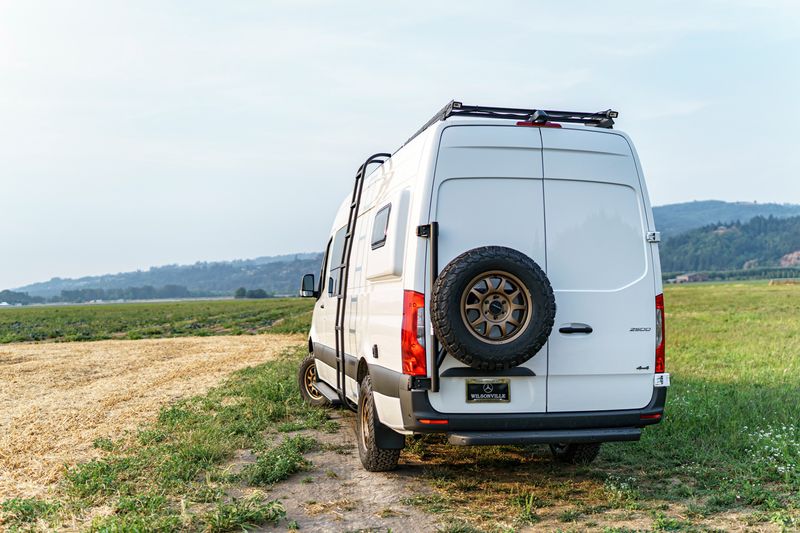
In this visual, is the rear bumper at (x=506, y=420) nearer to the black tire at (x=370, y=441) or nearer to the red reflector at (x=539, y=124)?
the black tire at (x=370, y=441)

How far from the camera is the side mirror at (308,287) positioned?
1073 centimetres

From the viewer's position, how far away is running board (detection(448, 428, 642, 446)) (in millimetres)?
5570

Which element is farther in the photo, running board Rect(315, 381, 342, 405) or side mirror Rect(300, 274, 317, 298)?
side mirror Rect(300, 274, 317, 298)

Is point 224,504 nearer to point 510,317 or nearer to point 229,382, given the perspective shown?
point 510,317

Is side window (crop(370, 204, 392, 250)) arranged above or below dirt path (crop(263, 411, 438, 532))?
above

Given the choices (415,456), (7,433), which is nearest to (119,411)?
(7,433)

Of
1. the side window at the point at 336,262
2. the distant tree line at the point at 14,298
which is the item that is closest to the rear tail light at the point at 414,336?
the side window at the point at 336,262

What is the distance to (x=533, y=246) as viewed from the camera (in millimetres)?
5863

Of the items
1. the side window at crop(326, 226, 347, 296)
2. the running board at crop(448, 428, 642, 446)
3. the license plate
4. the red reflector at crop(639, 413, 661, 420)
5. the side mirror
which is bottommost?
the running board at crop(448, 428, 642, 446)

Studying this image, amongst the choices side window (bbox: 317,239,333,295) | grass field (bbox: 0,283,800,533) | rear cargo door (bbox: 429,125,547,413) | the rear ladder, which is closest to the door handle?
rear cargo door (bbox: 429,125,547,413)

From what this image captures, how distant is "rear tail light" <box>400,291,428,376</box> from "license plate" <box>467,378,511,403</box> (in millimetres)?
373

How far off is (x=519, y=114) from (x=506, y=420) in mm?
2592

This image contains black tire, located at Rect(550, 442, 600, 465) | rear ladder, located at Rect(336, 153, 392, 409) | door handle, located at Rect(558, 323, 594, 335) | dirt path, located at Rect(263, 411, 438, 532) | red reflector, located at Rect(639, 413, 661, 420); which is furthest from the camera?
rear ladder, located at Rect(336, 153, 392, 409)

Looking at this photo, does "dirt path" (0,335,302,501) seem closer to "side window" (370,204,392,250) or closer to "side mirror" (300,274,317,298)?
"side mirror" (300,274,317,298)
